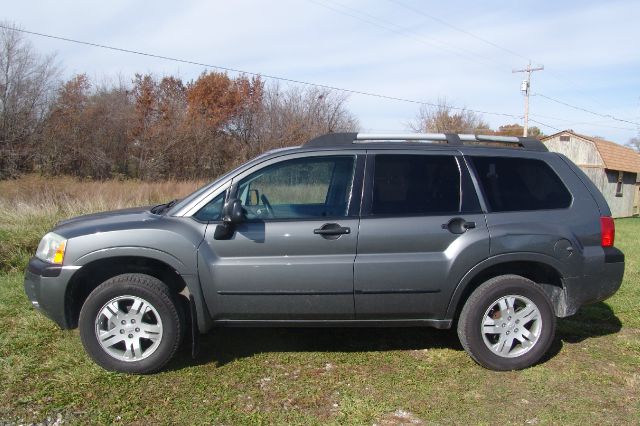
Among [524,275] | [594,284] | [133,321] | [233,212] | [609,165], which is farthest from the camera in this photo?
[609,165]

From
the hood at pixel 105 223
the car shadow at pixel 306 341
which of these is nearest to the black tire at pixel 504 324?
the car shadow at pixel 306 341

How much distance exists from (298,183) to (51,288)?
210cm

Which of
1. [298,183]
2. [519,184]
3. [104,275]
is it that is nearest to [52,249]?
[104,275]

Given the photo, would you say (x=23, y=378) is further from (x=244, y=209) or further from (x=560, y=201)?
(x=560, y=201)

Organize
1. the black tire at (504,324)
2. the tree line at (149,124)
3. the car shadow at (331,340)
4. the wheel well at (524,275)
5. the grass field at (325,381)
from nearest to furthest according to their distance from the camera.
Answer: the grass field at (325,381), the black tire at (504,324), the wheel well at (524,275), the car shadow at (331,340), the tree line at (149,124)

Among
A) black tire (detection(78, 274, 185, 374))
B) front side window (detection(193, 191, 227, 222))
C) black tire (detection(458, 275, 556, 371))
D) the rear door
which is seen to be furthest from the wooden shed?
black tire (detection(78, 274, 185, 374))

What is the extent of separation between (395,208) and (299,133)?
88.1 ft

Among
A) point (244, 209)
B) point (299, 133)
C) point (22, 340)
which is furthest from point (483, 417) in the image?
point (299, 133)

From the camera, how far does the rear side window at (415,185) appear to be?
415cm

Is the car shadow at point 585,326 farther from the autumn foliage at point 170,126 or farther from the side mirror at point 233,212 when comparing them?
the autumn foliage at point 170,126

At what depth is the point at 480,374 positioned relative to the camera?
163 inches

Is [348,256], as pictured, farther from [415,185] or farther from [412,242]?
[415,185]

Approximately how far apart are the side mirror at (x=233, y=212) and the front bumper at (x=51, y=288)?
1212 mm

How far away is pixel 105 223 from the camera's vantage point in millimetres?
4133
